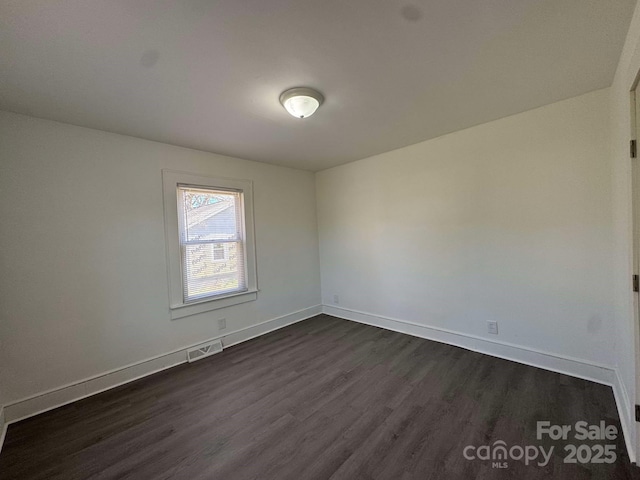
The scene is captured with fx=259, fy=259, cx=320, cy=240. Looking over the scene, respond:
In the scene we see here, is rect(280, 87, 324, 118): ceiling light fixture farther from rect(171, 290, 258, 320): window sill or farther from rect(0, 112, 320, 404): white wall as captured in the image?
rect(171, 290, 258, 320): window sill

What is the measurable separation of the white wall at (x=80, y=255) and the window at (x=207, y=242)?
0.11 meters

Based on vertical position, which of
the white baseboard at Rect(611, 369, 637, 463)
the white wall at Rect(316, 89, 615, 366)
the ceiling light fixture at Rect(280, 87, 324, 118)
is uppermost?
the ceiling light fixture at Rect(280, 87, 324, 118)

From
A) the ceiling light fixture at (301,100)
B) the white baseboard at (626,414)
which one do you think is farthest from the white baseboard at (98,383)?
the white baseboard at (626,414)

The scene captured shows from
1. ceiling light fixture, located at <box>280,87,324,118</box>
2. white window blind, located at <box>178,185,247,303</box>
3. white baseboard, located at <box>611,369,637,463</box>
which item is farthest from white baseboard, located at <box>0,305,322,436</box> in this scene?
white baseboard, located at <box>611,369,637,463</box>

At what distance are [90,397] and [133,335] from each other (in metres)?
0.57

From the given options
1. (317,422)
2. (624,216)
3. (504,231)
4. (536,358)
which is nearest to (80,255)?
(317,422)

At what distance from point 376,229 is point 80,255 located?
332 centimetres

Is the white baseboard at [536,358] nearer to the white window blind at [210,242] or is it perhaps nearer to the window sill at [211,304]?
the window sill at [211,304]

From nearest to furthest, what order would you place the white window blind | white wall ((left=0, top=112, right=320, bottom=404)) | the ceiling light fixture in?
the ceiling light fixture
white wall ((left=0, top=112, right=320, bottom=404))
the white window blind

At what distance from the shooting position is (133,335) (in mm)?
2635

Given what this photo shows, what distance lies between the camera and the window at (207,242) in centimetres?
293

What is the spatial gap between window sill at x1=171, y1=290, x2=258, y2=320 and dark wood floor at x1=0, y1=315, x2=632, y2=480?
595mm

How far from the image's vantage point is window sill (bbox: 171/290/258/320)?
9.63 feet

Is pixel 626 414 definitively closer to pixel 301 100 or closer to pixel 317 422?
pixel 317 422
